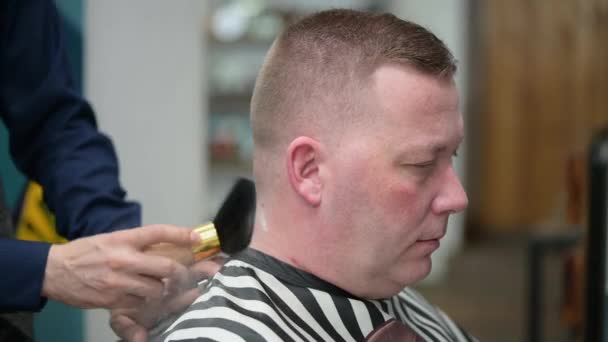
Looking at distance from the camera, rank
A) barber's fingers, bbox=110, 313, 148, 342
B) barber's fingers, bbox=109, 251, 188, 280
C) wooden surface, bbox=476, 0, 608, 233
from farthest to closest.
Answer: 1. wooden surface, bbox=476, 0, 608, 233
2. barber's fingers, bbox=110, 313, 148, 342
3. barber's fingers, bbox=109, 251, 188, 280

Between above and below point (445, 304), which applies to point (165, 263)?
above

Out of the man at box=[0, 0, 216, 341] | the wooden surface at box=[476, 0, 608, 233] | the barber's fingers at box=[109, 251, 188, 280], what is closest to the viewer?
the barber's fingers at box=[109, 251, 188, 280]

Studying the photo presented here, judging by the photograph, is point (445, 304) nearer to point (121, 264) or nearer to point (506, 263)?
point (506, 263)

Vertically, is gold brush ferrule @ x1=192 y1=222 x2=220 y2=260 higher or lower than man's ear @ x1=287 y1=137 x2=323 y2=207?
lower

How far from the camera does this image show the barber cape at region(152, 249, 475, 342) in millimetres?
798

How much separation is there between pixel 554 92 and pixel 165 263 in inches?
217

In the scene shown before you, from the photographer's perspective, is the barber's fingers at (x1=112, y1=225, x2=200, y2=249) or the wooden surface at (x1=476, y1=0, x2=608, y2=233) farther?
the wooden surface at (x1=476, y1=0, x2=608, y2=233)

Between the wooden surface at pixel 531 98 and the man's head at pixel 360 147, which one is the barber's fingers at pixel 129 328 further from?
the wooden surface at pixel 531 98

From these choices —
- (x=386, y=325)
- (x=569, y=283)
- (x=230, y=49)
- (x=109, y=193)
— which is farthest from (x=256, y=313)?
(x=230, y=49)

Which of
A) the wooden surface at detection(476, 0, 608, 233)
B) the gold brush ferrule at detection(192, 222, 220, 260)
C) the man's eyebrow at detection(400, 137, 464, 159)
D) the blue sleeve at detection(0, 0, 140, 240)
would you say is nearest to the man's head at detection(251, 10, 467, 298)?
the man's eyebrow at detection(400, 137, 464, 159)

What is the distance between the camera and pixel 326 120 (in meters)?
0.86

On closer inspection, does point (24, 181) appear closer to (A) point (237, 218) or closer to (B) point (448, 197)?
(A) point (237, 218)

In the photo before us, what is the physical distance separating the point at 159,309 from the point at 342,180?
288mm

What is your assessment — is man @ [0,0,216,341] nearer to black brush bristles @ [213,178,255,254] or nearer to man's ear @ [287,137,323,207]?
black brush bristles @ [213,178,255,254]
